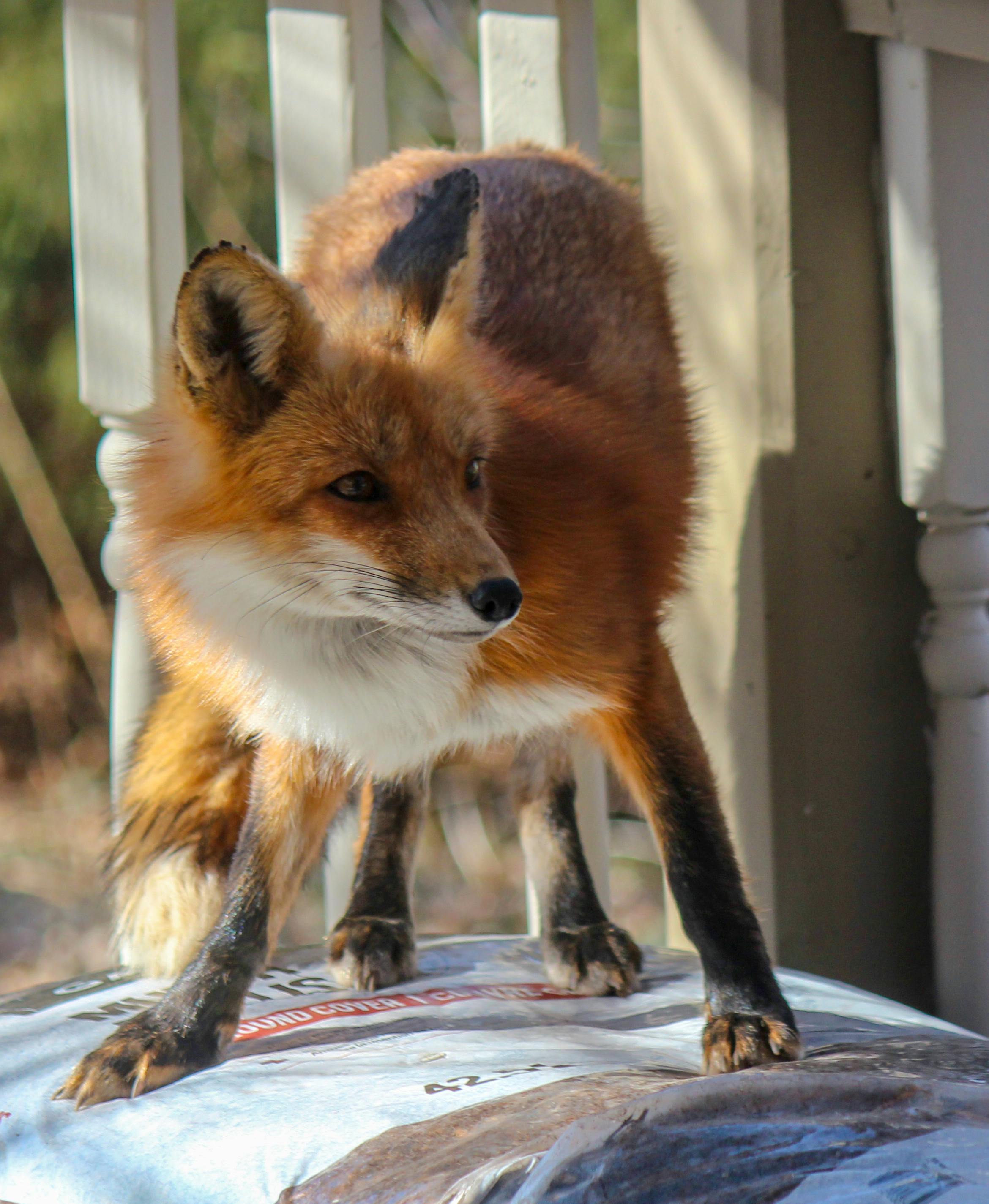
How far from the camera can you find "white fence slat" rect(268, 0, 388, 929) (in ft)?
5.10

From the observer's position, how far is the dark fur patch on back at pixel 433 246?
108cm

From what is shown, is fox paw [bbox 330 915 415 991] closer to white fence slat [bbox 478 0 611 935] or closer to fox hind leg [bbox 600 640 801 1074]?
white fence slat [bbox 478 0 611 935]

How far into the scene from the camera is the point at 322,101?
5.20ft

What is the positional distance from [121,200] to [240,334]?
25.6 inches

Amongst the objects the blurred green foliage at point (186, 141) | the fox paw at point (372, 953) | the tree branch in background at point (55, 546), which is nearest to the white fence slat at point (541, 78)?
the fox paw at point (372, 953)

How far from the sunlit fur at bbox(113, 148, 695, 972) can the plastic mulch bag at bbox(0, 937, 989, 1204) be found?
239 millimetres

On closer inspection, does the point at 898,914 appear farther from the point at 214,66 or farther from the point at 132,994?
the point at 214,66

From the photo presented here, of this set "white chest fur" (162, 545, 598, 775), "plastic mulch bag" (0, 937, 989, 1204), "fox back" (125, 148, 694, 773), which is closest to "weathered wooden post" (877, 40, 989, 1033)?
"plastic mulch bag" (0, 937, 989, 1204)

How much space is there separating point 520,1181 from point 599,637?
492mm

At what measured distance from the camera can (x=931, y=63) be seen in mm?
1429

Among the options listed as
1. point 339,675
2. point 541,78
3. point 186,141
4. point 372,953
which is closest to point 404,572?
point 339,675

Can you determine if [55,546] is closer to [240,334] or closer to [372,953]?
[372,953]

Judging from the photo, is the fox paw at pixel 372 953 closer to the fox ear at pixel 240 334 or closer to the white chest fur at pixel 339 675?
the white chest fur at pixel 339 675

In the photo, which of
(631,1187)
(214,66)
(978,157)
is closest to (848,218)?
(978,157)
